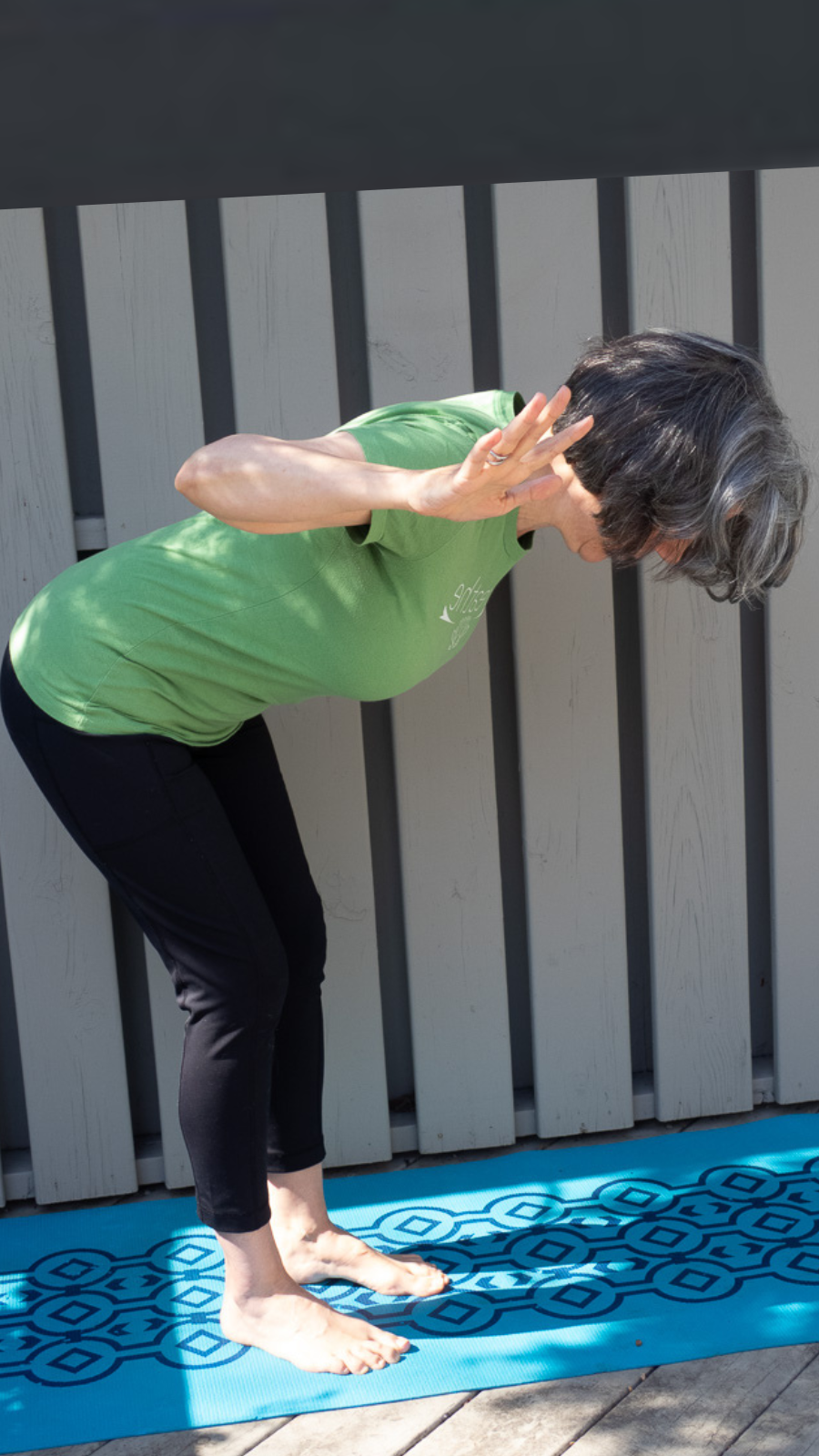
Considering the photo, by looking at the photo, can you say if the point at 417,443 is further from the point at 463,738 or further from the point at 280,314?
the point at 463,738

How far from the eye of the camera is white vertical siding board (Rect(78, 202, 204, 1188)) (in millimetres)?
2641

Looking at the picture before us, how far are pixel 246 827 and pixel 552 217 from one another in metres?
1.40

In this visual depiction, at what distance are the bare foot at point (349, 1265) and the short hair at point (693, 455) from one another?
1349mm

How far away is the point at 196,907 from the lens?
2.13 m

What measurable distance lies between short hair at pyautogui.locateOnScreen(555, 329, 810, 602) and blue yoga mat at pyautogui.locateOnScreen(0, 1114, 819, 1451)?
1.24 m

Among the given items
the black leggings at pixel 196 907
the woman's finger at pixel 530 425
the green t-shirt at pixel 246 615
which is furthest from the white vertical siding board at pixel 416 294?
the woman's finger at pixel 530 425

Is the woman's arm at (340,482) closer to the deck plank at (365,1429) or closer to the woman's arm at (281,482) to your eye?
the woman's arm at (281,482)

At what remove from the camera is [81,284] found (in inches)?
108

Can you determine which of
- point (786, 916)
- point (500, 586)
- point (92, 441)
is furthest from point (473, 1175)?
point (92, 441)

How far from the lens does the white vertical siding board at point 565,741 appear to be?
2.75 m

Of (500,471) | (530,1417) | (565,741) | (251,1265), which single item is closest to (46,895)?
(251,1265)

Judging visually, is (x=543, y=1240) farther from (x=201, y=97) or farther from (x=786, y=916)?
(x=201, y=97)

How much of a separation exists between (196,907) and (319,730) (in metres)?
0.77

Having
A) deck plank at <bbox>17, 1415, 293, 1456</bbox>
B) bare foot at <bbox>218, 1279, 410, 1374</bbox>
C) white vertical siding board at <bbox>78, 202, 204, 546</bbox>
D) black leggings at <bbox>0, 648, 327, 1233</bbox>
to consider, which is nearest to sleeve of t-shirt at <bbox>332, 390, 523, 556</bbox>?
black leggings at <bbox>0, 648, 327, 1233</bbox>
